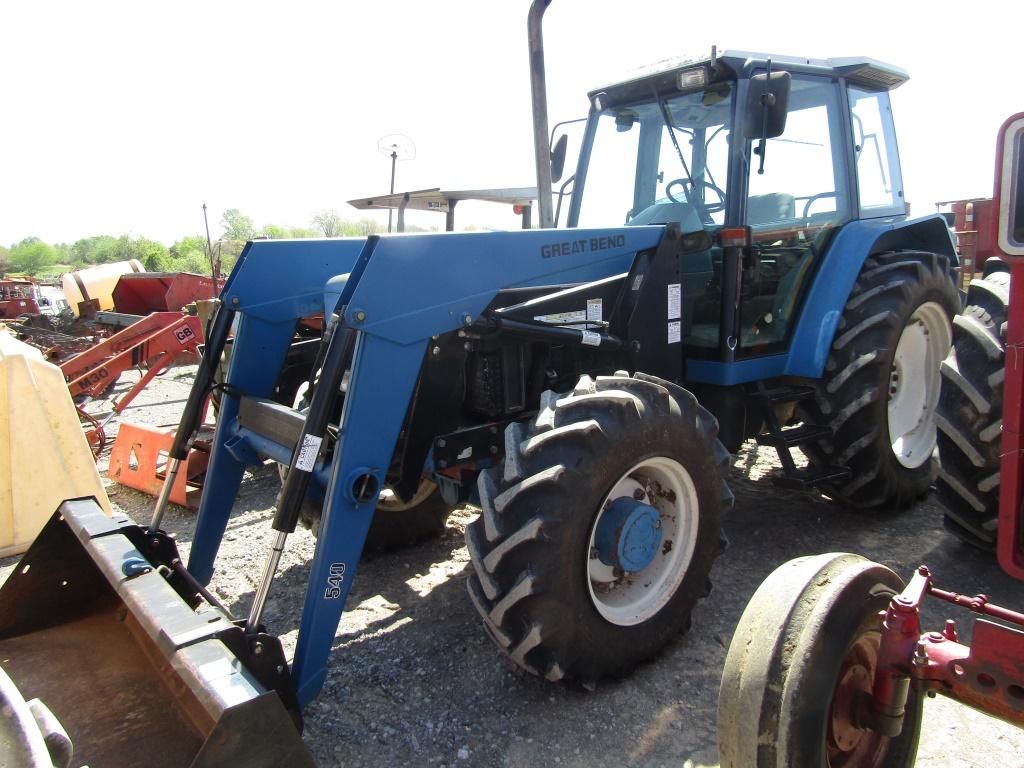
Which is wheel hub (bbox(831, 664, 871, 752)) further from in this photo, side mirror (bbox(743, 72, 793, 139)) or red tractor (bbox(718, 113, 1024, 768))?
side mirror (bbox(743, 72, 793, 139))

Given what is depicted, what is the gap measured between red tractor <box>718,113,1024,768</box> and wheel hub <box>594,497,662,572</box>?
3.06ft

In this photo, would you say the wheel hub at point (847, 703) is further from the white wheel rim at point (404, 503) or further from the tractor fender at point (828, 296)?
the tractor fender at point (828, 296)

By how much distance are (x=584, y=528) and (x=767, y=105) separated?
216 cm

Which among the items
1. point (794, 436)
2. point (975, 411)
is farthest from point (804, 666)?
point (794, 436)

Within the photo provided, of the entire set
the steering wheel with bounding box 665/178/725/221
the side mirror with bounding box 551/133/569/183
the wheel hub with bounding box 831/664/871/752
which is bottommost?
the wheel hub with bounding box 831/664/871/752

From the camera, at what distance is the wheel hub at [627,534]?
112 inches

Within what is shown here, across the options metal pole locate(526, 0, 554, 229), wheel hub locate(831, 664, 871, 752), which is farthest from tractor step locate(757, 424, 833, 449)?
metal pole locate(526, 0, 554, 229)

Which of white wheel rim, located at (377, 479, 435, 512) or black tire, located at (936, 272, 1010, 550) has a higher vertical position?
black tire, located at (936, 272, 1010, 550)

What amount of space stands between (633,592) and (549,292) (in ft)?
4.50

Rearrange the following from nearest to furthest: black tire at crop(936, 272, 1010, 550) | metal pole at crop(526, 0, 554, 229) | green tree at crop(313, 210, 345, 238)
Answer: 1. black tire at crop(936, 272, 1010, 550)
2. metal pole at crop(526, 0, 554, 229)
3. green tree at crop(313, 210, 345, 238)

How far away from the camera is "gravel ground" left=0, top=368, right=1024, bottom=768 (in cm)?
256

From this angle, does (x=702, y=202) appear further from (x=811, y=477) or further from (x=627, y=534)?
(x=627, y=534)

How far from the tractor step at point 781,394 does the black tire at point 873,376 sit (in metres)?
0.07

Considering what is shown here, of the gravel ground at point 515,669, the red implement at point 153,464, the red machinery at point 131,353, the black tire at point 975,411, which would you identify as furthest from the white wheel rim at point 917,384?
the red machinery at point 131,353
